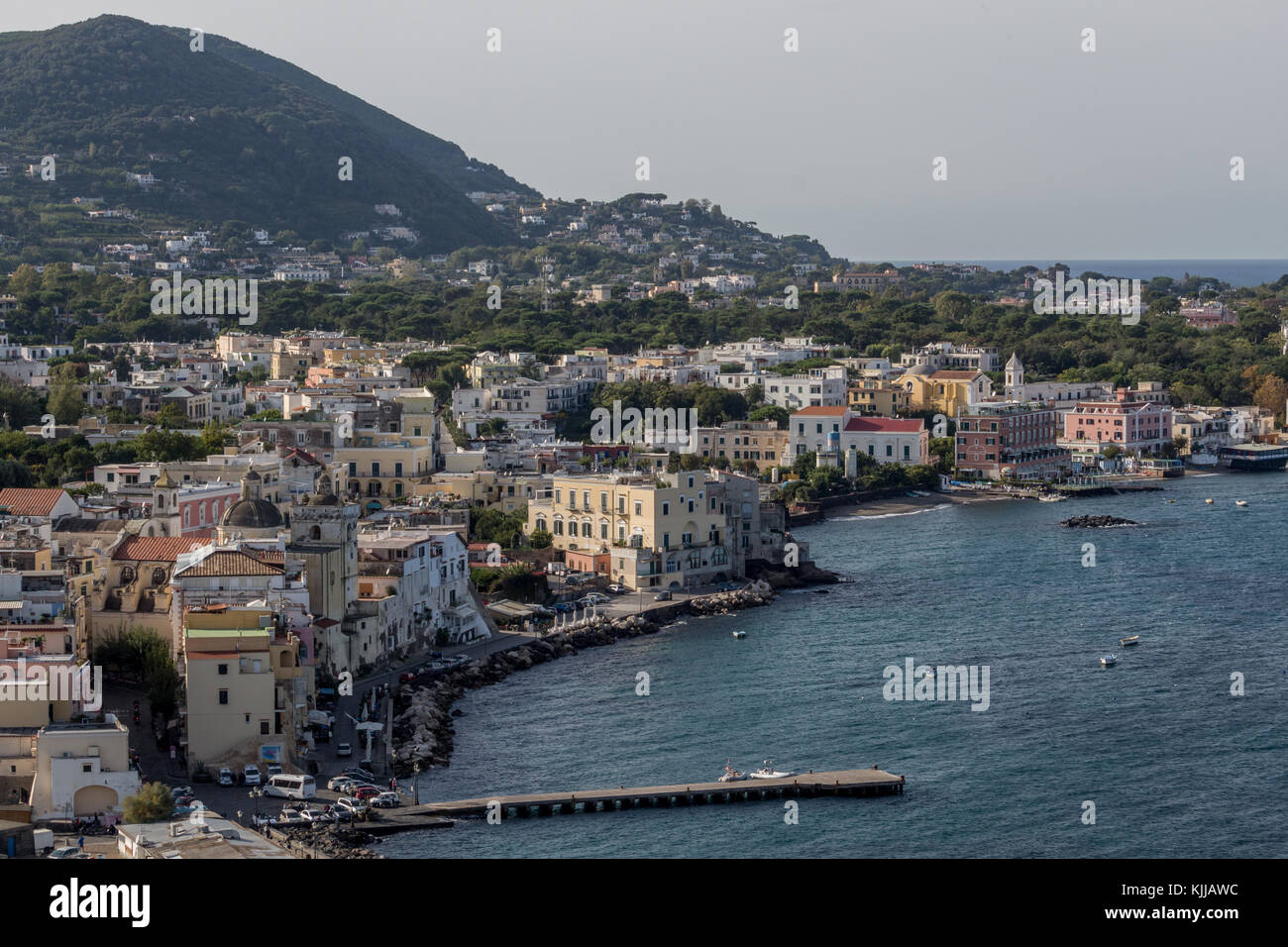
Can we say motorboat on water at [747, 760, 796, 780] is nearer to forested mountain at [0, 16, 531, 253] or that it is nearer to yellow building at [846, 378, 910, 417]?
yellow building at [846, 378, 910, 417]

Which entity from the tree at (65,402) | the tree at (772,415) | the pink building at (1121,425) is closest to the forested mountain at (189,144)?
the tree at (65,402)

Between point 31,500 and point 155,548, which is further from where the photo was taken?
point 31,500

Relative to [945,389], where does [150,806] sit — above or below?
below

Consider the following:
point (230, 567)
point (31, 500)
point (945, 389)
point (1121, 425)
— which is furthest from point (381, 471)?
point (1121, 425)

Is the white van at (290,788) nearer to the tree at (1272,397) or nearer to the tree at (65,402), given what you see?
the tree at (65,402)

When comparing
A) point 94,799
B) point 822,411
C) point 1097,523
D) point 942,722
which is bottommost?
point 942,722

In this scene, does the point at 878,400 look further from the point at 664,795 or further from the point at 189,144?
the point at 189,144
